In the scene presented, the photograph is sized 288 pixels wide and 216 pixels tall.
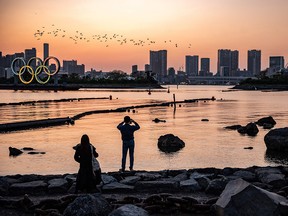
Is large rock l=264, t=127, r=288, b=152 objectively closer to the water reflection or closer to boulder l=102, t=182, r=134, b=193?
the water reflection

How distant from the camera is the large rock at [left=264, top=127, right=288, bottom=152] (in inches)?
1087

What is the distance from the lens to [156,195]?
10.2m

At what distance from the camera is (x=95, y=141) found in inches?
1257

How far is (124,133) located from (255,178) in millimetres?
5215

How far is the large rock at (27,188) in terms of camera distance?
497 inches

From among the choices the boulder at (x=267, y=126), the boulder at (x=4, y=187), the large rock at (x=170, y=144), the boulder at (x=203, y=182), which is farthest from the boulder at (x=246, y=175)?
the boulder at (x=267, y=126)

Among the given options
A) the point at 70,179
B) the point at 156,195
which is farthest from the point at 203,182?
the point at 70,179

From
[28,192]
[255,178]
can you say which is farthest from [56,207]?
[255,178]

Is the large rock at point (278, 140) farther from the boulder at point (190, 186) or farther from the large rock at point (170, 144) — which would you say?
the boulder at point (190, 186)

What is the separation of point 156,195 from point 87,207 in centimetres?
166

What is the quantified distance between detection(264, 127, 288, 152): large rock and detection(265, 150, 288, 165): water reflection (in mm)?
345

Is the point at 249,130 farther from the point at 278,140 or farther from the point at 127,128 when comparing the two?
the point at 127,128

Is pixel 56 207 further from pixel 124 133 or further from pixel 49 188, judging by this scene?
pixel 124 133

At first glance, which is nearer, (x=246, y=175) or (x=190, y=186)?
(x=190, y=186)
